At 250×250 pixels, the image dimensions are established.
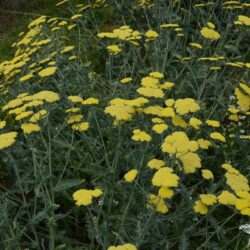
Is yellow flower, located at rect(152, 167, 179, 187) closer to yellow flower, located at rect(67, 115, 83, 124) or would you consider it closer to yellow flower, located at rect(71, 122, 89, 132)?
yellow flower, located at rect(71, 122, 89, 132)

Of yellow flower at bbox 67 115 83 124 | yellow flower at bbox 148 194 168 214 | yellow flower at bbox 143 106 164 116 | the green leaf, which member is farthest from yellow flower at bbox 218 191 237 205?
yellow flower at bbox 67 115 83 124

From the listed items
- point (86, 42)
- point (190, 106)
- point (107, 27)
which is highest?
point (190, 106)

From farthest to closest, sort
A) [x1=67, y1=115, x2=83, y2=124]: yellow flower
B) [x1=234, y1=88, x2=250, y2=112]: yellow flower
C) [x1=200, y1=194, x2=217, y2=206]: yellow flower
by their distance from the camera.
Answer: [x1=234, y1=88, x2=250, y2=112]: yellow flower → [x1=67, y1=115, x2=83, y2=124]: yellow flower → [x1=200, y1=194, x2=217, y2=206]: yellow flower

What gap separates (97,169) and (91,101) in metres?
0.51

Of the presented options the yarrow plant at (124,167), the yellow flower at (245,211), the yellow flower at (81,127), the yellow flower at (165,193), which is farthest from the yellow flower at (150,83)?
the yellow flower at (245,211)

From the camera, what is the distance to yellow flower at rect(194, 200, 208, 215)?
2705 millimetres

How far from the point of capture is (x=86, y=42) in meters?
5.36

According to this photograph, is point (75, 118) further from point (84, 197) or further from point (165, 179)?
point (165, 179)

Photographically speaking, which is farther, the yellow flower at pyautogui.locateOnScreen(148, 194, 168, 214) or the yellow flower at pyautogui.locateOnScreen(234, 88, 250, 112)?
the yellow flower at pyautogui.locateOnScreen(234, 88, 250, 112)

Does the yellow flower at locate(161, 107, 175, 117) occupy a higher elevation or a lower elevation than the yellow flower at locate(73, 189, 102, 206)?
higher

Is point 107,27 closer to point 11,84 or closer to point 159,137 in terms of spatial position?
point 11,84

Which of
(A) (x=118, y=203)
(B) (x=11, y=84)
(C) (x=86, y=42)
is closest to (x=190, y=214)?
(A) (x=118, y=203)

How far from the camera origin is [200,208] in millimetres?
2723

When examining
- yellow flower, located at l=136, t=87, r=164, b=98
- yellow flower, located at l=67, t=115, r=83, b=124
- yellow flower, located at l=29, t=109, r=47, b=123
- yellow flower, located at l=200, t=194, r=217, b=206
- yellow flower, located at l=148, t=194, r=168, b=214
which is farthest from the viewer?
yellow flower, located at l=67, t=115, r=83, b=124
